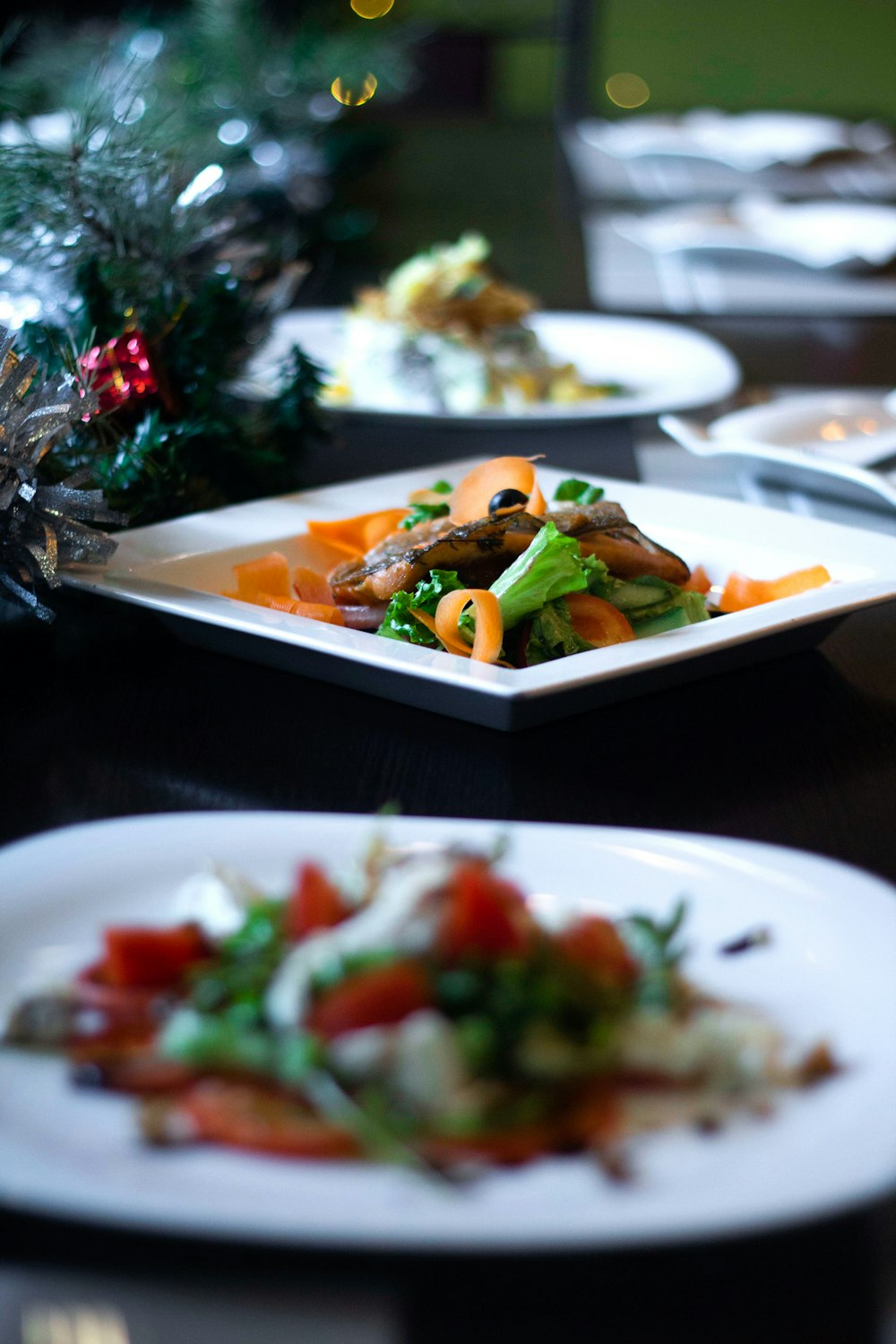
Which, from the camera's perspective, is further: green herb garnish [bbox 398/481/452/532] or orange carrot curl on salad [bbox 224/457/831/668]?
green herb garnish [bbox 398/481/452/532]

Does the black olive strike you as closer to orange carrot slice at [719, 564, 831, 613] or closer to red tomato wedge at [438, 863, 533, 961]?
orange carrot slice at [719, 564, 831, 613]

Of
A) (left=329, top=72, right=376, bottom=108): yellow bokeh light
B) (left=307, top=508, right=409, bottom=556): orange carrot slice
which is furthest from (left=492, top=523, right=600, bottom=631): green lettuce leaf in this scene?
(left=329, top=72, right=376, bottom=108): yellow bokeh light

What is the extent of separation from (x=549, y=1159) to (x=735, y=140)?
4517mm

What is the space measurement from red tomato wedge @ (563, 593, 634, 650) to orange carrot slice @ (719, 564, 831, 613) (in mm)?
124

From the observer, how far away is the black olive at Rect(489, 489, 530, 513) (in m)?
1.00

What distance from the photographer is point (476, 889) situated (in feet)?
1.57

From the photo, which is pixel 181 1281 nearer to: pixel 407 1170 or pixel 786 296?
pixel 407 1170

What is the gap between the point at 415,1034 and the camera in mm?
437

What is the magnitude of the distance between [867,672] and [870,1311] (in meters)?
0.58

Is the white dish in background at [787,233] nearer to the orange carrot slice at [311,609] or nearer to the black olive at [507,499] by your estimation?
the black olive at [507,499]

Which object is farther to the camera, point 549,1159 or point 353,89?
point 353,89

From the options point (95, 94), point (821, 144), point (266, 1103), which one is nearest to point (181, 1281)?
point (266, 1103)

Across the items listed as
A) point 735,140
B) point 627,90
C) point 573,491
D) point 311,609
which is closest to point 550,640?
point 311,609

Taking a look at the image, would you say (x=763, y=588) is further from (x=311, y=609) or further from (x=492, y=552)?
(x=311, y=609)
